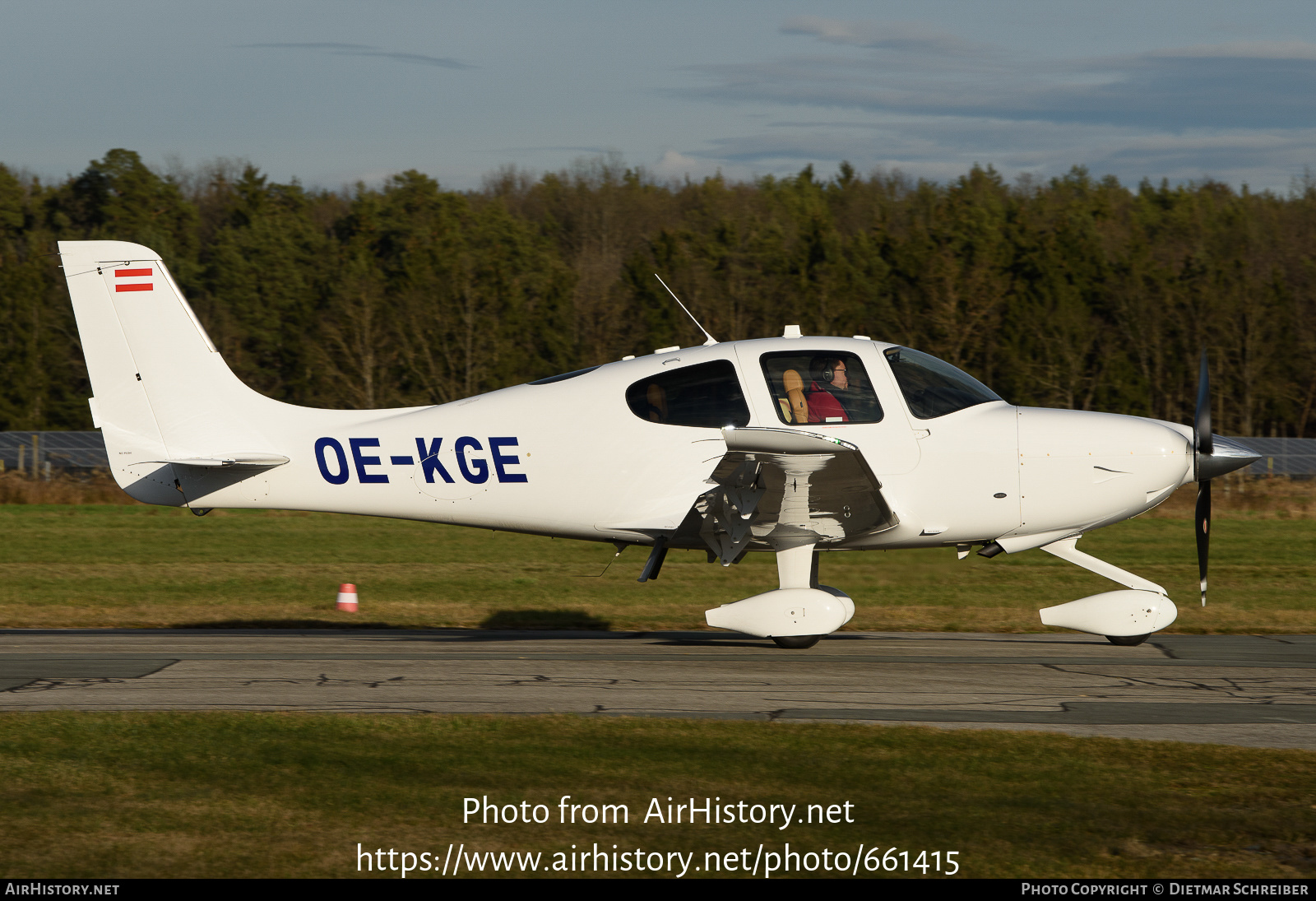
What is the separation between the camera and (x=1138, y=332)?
43125 millimetres

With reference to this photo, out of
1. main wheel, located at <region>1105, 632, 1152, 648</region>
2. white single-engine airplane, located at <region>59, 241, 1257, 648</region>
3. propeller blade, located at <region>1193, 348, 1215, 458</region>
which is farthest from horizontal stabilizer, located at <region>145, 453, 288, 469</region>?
propeller blade, located at <region>1193, 348, 1215, 458</region>

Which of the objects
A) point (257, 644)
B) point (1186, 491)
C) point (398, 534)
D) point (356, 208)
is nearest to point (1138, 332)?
point (1186, 491)

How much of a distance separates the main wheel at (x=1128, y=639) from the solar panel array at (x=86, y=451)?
1098 inches

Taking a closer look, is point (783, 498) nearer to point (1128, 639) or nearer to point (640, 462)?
point (640, 462)

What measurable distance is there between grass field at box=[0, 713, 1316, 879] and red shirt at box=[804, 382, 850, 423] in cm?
307

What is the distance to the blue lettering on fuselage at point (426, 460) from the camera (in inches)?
399

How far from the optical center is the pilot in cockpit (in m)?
9.54

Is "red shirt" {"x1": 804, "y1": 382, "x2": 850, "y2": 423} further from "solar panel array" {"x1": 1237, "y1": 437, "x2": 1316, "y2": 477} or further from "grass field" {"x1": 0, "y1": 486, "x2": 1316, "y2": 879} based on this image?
"solar panel array" {"x1": 1237, "y1": 437, "x2": 1316, "y2": 477}

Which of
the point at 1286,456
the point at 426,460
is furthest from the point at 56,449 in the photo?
the point at 1286,456

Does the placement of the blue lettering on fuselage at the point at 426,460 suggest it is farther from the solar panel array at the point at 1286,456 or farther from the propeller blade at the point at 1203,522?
the solar panel array at the point at 1286,456

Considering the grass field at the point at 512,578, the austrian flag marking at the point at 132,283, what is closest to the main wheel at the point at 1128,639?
the grass field at the point at 512,578

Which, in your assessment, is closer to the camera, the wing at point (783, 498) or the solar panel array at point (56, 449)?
the wing at point (783, 498)

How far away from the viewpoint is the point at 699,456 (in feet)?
32.0

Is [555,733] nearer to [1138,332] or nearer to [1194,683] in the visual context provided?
[1194,683]
